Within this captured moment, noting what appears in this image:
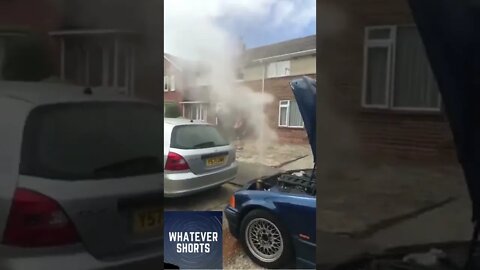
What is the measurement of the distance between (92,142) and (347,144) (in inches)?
41.0

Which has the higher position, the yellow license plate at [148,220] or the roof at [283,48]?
the roof at [283,48]

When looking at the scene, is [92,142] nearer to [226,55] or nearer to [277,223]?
[226,55]

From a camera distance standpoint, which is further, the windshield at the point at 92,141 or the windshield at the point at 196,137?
the windshield at the point at 196,137

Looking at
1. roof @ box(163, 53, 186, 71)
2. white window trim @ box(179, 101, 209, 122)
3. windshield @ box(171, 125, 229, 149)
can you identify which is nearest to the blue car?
windshield @ box(171, 125, 229, 149)

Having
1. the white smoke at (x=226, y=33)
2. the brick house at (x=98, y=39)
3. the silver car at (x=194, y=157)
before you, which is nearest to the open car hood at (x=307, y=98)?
the white smoke at (x=226, y=33)

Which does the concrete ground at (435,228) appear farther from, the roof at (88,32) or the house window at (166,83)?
the roof at (88,32)

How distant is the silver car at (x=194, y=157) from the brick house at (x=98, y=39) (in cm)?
17

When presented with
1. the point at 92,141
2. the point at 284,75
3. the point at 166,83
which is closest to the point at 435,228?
the point at 284,75

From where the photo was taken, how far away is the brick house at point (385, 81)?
218 cm

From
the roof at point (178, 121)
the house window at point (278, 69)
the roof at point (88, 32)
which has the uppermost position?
the roof at point (88, 32)

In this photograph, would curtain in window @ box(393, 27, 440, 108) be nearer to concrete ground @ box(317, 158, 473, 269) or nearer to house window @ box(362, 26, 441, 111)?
house window @ box(362, 26, 441, 111)

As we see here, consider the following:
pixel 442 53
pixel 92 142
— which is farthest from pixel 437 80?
pixel 92 142

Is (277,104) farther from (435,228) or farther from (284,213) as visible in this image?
(435,228)

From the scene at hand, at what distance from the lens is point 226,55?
218 cm
